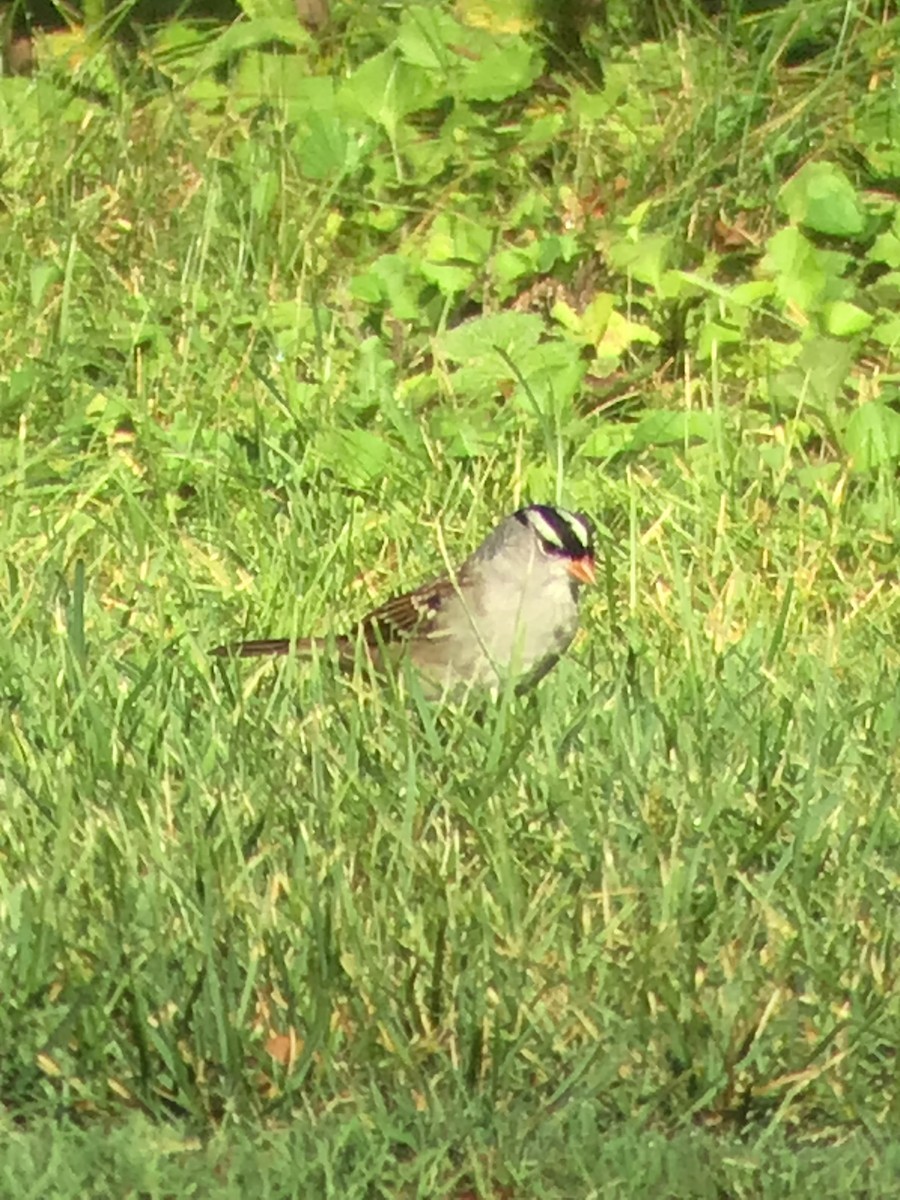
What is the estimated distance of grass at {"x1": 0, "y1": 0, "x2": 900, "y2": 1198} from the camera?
3.33 m

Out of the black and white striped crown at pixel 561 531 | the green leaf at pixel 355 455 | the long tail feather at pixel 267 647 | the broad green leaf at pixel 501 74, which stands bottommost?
the green leaf at pixel 355 455

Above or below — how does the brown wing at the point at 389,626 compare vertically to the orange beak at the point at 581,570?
below

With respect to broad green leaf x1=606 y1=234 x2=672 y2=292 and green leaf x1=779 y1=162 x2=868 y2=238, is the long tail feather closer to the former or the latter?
broad green leaf x1=606 y1=234 x2=672 y2=292

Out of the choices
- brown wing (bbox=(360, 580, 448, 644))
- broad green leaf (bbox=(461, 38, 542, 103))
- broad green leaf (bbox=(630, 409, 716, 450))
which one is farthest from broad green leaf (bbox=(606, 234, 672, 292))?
brown wing (bbox=(360, 580, 448, 644))

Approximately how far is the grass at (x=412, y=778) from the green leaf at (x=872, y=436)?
2.4 inches

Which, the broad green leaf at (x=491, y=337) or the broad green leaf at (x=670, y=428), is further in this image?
the broad green leaf at (x=491, y=337)

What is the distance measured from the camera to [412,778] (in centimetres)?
386

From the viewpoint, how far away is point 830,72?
→ 7.46 meters

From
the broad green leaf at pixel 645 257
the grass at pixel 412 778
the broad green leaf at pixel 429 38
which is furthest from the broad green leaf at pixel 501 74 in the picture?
the broad green leaf at pixel 645 257

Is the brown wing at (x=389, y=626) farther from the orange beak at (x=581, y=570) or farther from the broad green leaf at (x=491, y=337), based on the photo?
the broad green leaf at (x=491, y=337)

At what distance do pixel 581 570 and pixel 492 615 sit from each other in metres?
0.23

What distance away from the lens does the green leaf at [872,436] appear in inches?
245

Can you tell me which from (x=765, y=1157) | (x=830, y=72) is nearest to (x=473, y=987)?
(x=765, y=1157)

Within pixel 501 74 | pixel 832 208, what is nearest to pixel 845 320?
pixel 832 208
